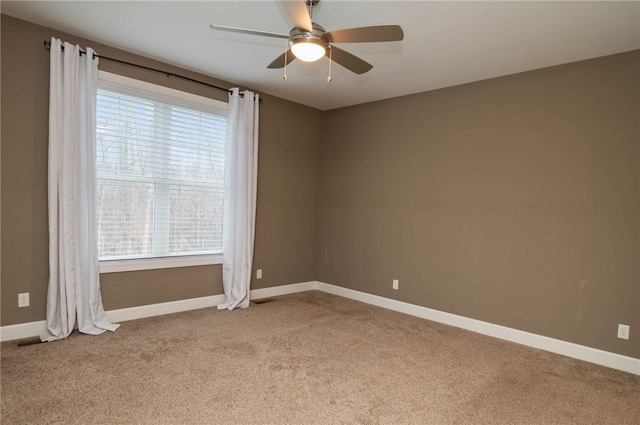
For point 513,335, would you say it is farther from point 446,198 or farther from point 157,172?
point 157,172

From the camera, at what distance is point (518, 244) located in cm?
364

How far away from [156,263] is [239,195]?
1.17m

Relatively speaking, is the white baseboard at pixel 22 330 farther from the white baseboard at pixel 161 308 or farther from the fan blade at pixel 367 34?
the fan blade at pixel 367 34

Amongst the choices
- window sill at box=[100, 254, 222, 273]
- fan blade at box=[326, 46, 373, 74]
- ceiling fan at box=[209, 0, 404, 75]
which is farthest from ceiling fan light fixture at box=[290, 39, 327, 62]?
window sill at box=[100, 254, 222, 273]

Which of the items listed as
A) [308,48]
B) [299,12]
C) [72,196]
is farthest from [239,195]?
[299,12]

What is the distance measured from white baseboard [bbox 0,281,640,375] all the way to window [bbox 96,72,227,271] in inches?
19.0

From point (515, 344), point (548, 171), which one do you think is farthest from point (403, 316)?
point (548, 171)

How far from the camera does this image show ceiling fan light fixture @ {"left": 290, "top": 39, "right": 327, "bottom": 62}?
2.23 metres

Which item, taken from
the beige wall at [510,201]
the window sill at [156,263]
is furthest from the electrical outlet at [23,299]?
the beige wall at [510,201]

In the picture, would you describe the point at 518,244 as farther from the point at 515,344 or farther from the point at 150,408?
the point at 150,408

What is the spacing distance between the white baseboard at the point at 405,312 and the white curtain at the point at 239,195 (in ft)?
0.89

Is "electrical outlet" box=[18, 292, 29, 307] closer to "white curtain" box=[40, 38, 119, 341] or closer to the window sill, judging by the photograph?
"white curtain" box=[40, 38, 119, 341]

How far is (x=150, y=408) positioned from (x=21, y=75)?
112 inches

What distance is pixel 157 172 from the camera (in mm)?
3883
